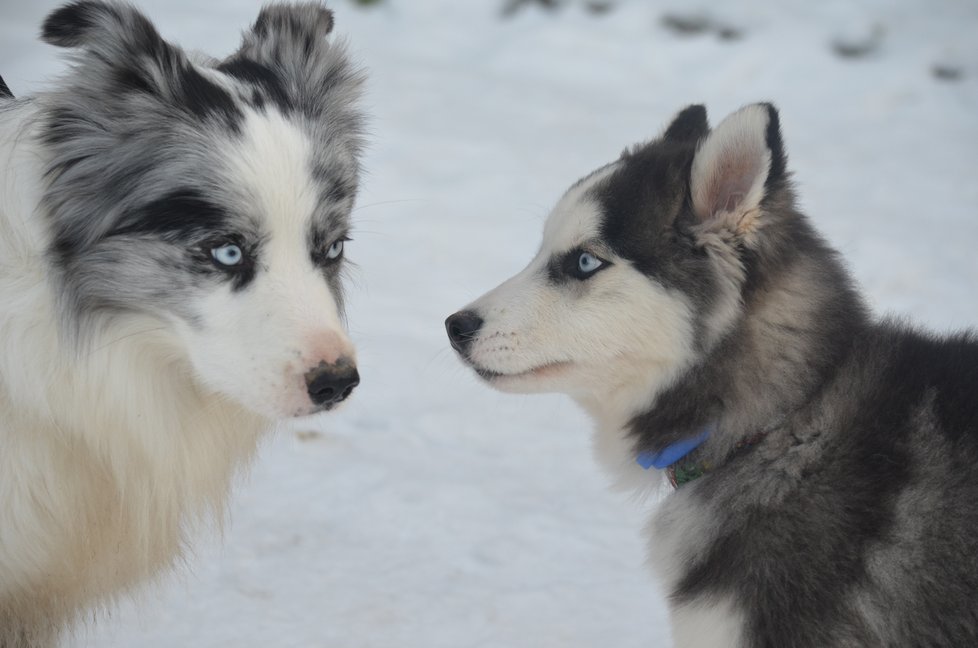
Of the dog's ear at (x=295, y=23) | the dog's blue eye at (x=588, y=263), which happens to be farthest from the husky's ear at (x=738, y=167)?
the dog's ear at (x=295, y=23)

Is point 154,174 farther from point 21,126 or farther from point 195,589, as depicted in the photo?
point 195,589

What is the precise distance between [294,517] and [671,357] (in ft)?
6.27

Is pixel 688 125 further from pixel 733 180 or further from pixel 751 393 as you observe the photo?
pixel 751 393

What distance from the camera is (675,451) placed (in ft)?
9.11

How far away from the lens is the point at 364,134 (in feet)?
10.3

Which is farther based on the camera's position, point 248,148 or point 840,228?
point 840,228

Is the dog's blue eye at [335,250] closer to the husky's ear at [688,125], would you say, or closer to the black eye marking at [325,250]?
the black eye marking at [325,250]

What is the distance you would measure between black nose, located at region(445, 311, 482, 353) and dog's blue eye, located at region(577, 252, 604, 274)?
1.11 ft

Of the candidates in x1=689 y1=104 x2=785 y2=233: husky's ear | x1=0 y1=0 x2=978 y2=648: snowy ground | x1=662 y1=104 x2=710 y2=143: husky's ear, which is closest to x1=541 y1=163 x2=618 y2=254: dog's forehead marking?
x1=689 y1=104 x2=785 y2=233: husky's ear

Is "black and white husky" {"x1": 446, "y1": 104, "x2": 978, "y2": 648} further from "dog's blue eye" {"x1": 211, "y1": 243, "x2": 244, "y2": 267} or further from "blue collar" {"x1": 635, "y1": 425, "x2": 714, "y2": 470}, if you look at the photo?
"dog's blue eye" {"x1": 211, "y1": 243, "x2": 244, "y2": 267}

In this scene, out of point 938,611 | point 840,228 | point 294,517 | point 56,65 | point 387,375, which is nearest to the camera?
point 938,611

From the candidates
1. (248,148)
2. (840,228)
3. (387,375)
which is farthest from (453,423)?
(840,228)

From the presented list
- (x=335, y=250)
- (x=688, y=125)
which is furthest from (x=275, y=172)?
(x=688, y=125)

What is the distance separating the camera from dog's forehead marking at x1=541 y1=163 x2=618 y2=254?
115 inches
